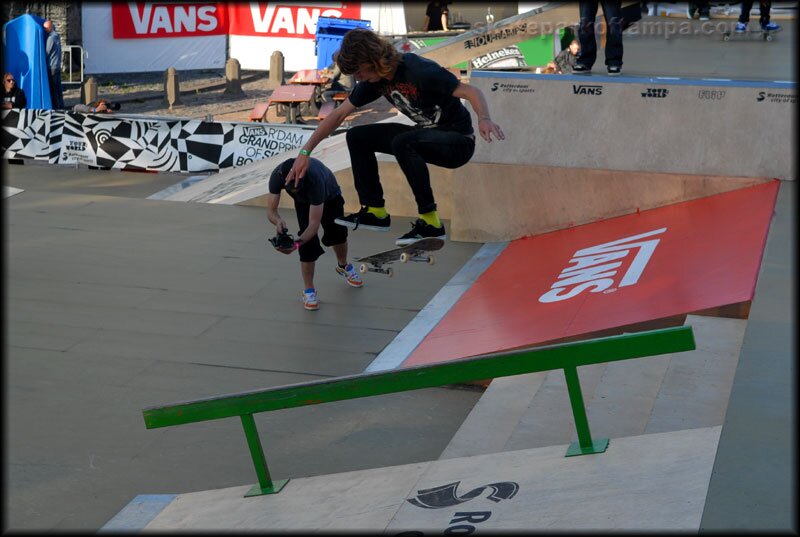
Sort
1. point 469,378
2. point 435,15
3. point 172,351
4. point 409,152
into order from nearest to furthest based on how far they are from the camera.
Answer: point 469,378, point 409,152, point 172,351, point 435,15

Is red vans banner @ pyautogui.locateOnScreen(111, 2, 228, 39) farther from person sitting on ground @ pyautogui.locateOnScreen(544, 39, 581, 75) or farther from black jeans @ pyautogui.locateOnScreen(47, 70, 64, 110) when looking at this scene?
person sitting on ground @ pyautogui.locateOnScreen(544, 39, 581, 75)

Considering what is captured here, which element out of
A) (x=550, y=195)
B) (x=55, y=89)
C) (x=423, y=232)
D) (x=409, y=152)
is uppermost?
(x=409, y=152)

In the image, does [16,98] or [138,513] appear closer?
[138,513]

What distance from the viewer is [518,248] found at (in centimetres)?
1296

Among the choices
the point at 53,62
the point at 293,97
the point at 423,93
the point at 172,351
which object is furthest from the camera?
the point at 293,97

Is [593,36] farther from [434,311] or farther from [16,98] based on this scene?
[16,98]

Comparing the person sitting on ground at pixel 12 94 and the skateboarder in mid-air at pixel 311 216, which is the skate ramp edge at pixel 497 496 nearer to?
the skateboarder in mid-air at pixel 311 216

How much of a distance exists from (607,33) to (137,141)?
358 inches

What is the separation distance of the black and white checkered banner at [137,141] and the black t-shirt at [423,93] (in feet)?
36.8

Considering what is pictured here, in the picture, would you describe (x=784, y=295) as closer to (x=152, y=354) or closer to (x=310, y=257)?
(x=310, y=257)

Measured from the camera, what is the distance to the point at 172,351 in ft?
30.3

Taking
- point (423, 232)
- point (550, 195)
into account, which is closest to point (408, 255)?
point (423, 232)

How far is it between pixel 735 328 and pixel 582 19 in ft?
22.9

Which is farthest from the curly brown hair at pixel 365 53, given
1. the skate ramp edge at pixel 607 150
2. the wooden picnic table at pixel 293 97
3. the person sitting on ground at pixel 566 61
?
the wooden picnic table at pixel 293 97
